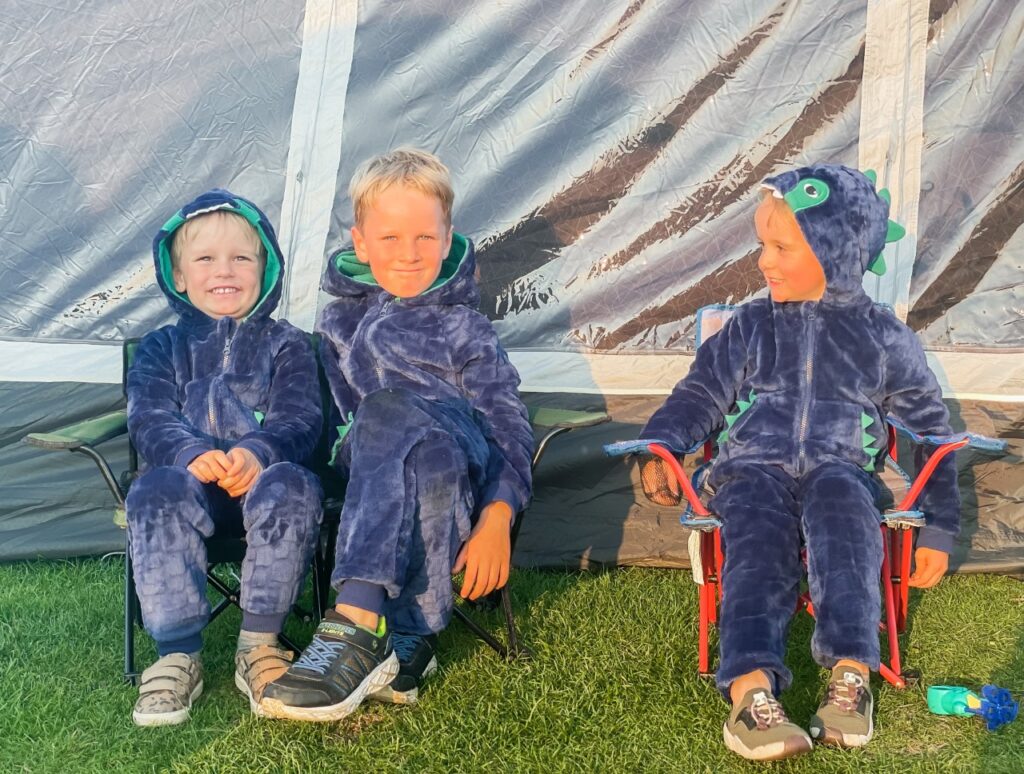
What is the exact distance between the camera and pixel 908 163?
139 inches

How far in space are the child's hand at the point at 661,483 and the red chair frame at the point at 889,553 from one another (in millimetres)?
40

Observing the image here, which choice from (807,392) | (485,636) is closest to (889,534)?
(807,392)

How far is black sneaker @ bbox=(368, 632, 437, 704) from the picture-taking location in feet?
8.73

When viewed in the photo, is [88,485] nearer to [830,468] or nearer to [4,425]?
[4,425]

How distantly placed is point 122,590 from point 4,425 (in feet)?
2.23

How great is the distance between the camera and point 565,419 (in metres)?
3.06

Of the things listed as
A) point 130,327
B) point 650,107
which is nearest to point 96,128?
point 130,327

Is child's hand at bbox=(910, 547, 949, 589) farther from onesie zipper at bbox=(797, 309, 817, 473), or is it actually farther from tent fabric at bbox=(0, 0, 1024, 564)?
tent fabric at bbox=(0, 0, 1024, 564)

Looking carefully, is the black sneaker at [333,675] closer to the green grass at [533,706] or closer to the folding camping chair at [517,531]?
the green grass at [533,706]

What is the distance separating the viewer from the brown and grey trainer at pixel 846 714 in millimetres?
2463

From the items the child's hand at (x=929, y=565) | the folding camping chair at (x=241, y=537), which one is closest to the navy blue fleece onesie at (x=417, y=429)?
the folding camping chair at (x=241, y=537)

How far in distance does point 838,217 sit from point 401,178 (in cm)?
106

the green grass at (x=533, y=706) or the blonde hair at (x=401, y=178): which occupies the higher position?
the blonde hair at (x=401, y=178)

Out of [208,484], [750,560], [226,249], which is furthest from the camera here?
[226,249]
